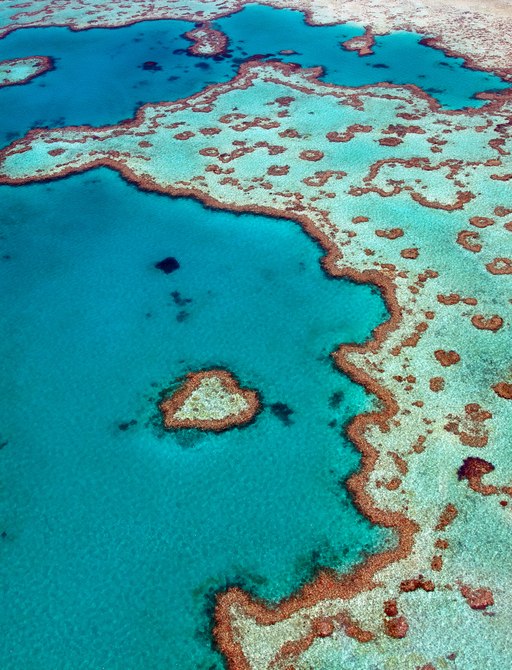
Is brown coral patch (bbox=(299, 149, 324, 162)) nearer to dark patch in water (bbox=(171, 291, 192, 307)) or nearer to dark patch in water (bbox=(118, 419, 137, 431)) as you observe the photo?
dark patch in water (bbox=(171, 291, 192, 307))

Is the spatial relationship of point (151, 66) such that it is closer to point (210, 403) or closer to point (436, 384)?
point (210, 403)

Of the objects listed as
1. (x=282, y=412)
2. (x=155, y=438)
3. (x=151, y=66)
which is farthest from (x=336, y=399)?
(x=151, y=66)

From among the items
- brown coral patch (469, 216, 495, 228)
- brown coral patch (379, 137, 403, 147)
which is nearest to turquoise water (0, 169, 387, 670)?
brown coral patch (469, 216, 495, 228)

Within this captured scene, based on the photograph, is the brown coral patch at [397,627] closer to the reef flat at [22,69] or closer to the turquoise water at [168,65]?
the turquoise water at [168,65]

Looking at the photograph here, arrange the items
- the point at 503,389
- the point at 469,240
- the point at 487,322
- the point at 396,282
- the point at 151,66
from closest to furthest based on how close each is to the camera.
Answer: the point at 503,389, the point at 487,322, the point at 396,282, the point at 469,240, the point at 151,66

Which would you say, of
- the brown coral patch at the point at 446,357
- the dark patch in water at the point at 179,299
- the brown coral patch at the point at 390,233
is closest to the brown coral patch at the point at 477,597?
the brown coral patch at the point at 446,357

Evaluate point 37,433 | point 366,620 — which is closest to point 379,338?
point 366,620
